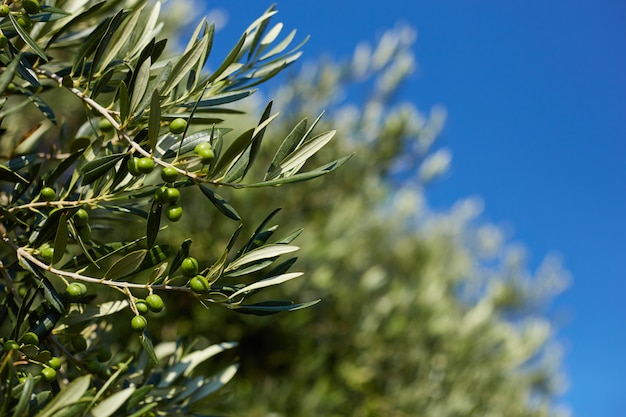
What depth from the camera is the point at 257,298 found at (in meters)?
3.74

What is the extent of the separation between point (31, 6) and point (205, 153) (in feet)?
1.18

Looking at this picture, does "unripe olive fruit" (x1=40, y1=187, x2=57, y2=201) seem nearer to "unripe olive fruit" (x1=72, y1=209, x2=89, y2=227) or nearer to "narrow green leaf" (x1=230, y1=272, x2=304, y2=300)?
"unripe olive fruit" (x1=72, y1=209, x2=89, y2=227)

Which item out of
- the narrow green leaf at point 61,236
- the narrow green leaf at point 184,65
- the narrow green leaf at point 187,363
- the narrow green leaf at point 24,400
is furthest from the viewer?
the narrow green leaf at point 187,363

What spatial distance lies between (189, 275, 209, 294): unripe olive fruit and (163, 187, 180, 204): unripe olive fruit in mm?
114

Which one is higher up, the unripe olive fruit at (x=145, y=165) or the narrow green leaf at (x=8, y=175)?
the unripe olive fruit at (x=145, y=165)

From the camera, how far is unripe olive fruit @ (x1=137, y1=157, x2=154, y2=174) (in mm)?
817

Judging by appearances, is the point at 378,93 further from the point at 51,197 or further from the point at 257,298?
the point at 51,197

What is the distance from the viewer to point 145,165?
0.82 metres

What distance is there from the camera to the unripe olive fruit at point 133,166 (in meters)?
0.83

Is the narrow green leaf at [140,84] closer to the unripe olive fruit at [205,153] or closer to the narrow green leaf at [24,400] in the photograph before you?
the unripe olive fruit at [205,153]

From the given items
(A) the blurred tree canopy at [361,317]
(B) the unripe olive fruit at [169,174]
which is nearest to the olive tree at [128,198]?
(B) the unripe olive fruit at [169,174]

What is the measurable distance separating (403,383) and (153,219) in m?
3.73

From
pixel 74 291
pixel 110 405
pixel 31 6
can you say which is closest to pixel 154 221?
pixel 74 291

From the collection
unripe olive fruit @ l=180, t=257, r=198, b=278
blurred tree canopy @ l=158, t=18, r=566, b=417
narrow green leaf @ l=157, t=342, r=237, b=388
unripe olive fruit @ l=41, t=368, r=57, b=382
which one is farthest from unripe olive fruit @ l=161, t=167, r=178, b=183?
blurred tree canopy @ l=158, t=18, r=566, b=417
